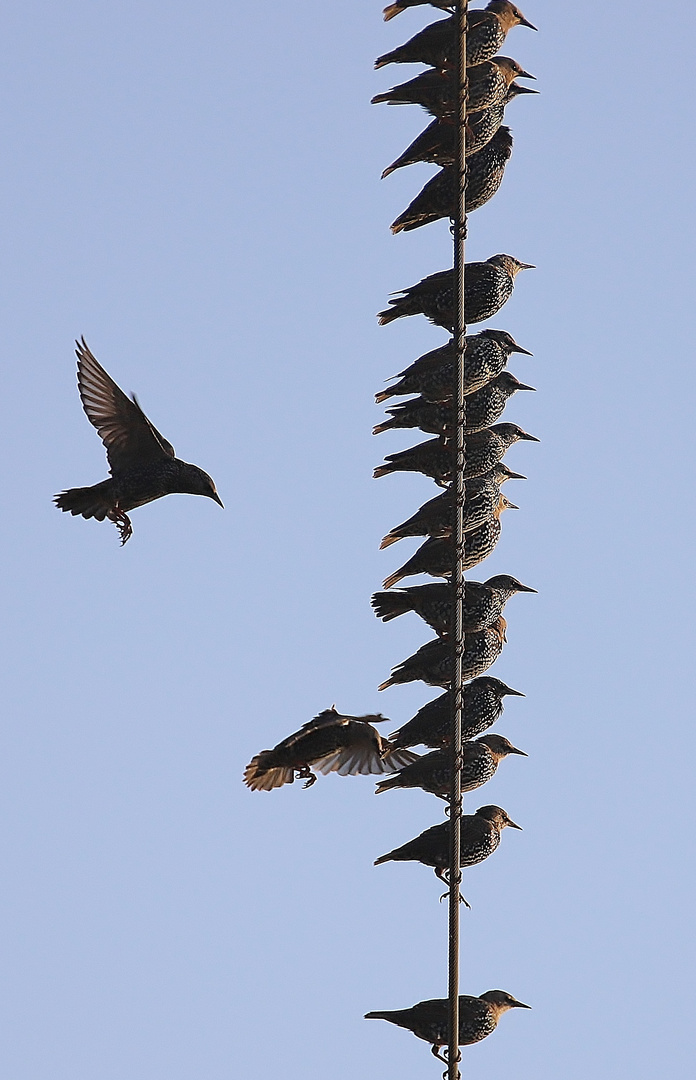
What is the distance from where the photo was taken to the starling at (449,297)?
361 inches

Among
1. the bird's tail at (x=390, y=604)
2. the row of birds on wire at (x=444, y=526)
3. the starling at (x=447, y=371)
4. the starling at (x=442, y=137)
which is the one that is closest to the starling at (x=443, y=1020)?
the row of birds on wire at (x=444, y=526)

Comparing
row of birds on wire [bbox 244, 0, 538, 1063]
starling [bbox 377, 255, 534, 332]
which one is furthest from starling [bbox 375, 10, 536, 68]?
starling [bbox 377, 255, 534, 332]

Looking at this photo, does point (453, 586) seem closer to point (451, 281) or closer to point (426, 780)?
point (426, 780)

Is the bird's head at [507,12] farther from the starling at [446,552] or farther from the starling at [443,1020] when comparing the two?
the starling at [443,1020]

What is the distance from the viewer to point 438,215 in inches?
352

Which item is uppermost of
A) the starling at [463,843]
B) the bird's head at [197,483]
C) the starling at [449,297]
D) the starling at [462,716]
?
the starling at [449,297]

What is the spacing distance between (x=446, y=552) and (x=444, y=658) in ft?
1.57

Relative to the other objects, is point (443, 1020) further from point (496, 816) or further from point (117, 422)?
point (117, 422)

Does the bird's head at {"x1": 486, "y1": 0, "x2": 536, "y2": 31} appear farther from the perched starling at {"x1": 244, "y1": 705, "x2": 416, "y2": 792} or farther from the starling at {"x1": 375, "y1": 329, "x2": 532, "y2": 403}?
the perched starling at {"x1": 244, "y1": 705, "x2": 416, "y2": 792}

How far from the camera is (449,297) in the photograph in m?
9.12

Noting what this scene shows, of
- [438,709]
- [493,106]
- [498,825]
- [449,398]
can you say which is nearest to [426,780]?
[438,709]

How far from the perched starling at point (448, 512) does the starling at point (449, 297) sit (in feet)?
2.70

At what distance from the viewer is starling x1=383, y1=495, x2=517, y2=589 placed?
324 inches

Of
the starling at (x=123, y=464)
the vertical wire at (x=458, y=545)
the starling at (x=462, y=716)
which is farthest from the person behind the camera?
the starling at (x=123, y=464)
